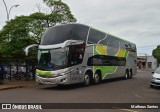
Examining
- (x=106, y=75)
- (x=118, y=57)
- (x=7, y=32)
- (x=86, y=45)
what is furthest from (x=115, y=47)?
(x=7, y=32)

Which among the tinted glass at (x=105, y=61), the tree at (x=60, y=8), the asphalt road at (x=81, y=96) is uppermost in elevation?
the tree at (x=60, y=8)

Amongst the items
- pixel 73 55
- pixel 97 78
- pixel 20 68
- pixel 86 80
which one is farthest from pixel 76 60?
pixel 20 68

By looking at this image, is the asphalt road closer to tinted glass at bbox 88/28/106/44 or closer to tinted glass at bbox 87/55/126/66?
tinted glass at bbox 87/55/126/66

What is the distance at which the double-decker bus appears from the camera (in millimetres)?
18250

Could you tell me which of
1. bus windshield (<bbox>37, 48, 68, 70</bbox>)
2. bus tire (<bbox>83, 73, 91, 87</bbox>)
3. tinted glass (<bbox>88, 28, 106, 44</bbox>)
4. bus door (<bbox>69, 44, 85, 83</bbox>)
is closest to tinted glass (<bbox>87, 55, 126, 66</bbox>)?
bus tire (<bbox>83, 73, 91, 87</bbox>)

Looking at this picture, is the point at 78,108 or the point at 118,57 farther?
the point at 118,57

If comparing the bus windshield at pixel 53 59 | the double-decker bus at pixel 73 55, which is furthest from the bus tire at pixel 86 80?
the bus windshield at pixel 53 59

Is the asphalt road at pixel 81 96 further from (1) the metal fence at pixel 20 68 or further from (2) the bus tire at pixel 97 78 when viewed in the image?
(1) the metal fence at pixel 20 68

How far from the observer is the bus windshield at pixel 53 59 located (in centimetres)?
1822

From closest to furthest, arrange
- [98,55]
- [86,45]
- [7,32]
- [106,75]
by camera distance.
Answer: [86,45], [98,55], [106,75], [7,32]

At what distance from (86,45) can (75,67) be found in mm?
2166

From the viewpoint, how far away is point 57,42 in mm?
18656

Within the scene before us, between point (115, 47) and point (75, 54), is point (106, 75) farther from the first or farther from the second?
point (75, 54)

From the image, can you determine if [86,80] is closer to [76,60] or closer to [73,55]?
[76,60]
